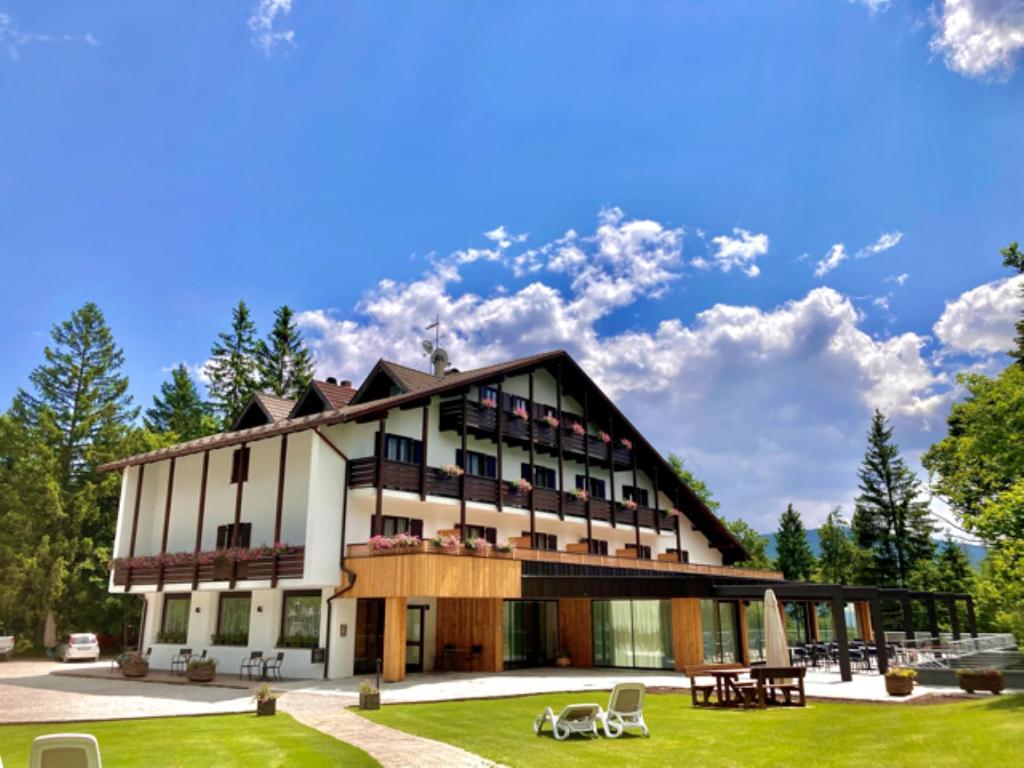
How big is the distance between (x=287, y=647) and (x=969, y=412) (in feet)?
90.5

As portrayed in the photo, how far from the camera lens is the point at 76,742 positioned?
6938 millimetres

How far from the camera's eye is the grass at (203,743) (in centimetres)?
1025

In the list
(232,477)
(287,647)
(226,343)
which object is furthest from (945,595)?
(226,343)

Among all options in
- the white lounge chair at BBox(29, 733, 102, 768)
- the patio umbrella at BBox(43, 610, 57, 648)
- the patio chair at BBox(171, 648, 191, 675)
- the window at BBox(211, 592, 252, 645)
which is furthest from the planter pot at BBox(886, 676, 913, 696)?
the patio umbrella at BBox(43, 610, 57, 648)

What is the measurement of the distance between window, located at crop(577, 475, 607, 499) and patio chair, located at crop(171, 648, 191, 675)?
18.1m

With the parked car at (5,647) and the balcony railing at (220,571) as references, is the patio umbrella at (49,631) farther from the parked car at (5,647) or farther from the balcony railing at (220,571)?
the balcony railing at (220,571)

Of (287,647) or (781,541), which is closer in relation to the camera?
(287,647)

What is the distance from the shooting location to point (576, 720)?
1254 centimetres

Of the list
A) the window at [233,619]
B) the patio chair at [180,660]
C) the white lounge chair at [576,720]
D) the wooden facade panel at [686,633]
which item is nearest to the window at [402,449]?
the window at [233,619]

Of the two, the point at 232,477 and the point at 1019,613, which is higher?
the point at 232,477

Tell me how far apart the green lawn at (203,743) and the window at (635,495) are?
1020 inches

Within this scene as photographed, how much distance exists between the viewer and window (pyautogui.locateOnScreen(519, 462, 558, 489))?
112 feet

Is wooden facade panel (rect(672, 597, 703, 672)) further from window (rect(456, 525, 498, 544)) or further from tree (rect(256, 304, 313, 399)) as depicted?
tree (rect(256, 304, 313, 399))

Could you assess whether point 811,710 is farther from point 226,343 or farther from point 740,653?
point 226,343
